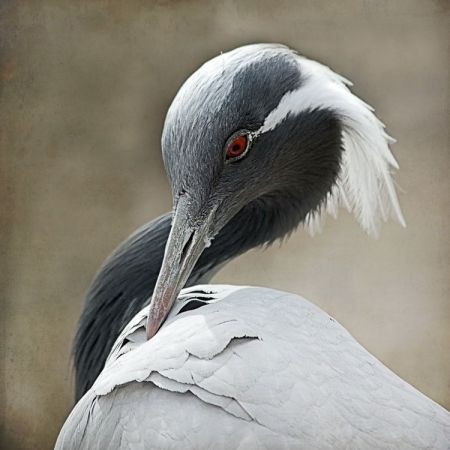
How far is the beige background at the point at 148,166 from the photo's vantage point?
6.31 ft

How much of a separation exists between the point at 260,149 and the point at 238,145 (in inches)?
2.1

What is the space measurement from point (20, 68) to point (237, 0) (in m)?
0.62

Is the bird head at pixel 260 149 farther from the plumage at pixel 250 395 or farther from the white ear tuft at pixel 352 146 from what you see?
the plumage at pixel 250 395

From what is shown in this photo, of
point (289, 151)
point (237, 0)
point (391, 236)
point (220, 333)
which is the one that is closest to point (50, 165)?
point (237, 0)

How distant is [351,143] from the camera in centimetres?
125

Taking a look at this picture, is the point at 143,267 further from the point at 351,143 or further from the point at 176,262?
the point at 351,143

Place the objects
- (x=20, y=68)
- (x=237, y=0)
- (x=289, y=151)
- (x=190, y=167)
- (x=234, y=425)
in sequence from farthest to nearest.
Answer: (x=20, y=68) → (x=237, y=0) → (x=289, y=151) → (x=190, y=167) → (x=234, y=425)

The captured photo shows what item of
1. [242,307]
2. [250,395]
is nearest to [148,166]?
[242,307]

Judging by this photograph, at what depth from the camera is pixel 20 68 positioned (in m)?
2.06

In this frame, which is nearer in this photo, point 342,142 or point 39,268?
point 342,142

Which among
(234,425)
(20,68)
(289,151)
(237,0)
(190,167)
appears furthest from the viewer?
(20,68)

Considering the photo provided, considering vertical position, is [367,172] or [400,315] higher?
[367,172]

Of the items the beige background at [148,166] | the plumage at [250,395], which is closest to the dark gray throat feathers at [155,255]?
the plumage at [250,395]

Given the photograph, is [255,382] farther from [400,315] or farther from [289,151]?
[400,315]
